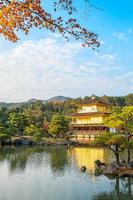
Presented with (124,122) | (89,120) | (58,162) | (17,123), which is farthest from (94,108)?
(124,122)

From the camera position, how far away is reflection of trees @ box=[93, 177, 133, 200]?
1324 cm

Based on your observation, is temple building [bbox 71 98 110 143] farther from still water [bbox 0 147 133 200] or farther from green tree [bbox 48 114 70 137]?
still water [bbox 0 147 133 200]

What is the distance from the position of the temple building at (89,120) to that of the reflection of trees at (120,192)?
24.8 m

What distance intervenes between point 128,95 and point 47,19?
74.2 m

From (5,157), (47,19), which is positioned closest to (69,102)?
(5,157)

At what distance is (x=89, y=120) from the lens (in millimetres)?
43469

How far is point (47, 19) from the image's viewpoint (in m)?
4.33

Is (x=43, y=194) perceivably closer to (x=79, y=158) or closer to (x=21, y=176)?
(x=21, y=176)

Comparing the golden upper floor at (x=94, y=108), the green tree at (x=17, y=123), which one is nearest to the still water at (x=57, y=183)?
the green tree at (x=17, y=123)

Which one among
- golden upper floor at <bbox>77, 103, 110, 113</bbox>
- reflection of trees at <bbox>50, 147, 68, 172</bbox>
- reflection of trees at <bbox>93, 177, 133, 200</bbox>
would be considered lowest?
reflection of trees at <bbox>93, 177, 133, 200</bbox>

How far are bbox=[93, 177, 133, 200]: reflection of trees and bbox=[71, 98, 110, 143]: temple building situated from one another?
24.8 meters

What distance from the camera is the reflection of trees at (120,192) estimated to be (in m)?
13.2

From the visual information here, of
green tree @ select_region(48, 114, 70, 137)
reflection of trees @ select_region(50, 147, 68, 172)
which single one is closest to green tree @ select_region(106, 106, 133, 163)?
reflection of trees @ select_region(50, 147, 68, 172)

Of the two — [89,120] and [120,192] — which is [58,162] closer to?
[120,192]
